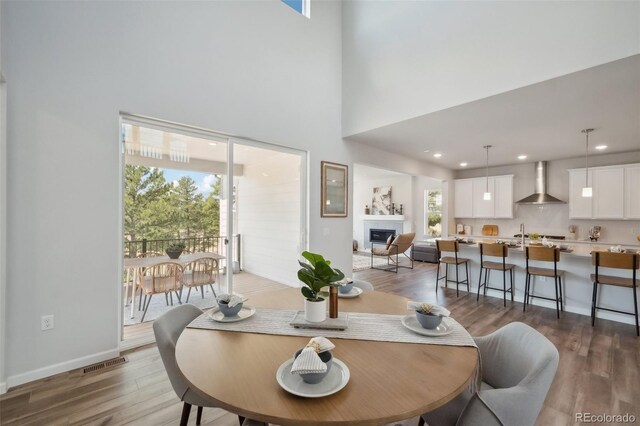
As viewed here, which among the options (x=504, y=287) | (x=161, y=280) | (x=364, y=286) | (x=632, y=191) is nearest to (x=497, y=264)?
(x=504, y=287)

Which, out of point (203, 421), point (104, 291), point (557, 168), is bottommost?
point (203, 421)

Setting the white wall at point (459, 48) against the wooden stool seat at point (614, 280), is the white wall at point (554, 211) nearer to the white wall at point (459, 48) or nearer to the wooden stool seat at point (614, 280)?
the wooden stool seat at point (614, 280)

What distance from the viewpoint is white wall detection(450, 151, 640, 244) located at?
528 centimetres

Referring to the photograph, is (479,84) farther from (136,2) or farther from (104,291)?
(104,291)

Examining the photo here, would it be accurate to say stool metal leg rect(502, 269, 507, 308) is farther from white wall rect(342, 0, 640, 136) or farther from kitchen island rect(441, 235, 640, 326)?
white wall rect(342, 0, 640, 136)

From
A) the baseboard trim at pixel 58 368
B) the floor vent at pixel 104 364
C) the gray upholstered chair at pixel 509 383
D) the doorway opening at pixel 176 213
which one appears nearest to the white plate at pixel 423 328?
the gray upholstered chair at pixel 509 383

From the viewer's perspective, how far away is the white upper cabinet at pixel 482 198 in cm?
660

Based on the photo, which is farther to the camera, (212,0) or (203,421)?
(212,0)

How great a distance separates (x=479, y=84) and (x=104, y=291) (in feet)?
14.2

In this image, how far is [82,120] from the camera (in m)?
2.38

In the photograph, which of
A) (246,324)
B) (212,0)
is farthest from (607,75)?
(212,0)

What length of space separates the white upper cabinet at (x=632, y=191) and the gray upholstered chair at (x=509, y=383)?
5832 mm

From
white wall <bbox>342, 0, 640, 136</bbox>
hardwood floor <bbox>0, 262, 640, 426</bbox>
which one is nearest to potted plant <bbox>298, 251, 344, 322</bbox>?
hardwood floor <bbox>0, 262, 640, 426</bbox>

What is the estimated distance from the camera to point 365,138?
4.64m
